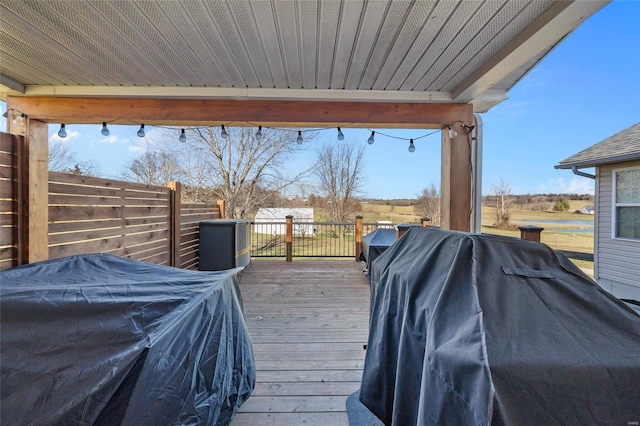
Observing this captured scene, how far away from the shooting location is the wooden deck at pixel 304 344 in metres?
Answer: 1.89

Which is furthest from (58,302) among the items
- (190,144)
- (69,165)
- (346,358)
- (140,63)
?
(69,165)

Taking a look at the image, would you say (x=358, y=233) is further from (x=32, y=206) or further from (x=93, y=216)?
(x=32, y=206)

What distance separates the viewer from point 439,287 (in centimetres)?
111

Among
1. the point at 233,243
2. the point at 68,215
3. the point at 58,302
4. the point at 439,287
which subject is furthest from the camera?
the point at 233,243

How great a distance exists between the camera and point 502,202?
12383 millimetres

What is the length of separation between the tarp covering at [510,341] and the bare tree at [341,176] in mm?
11596

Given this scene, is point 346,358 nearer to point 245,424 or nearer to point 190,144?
point 245,424

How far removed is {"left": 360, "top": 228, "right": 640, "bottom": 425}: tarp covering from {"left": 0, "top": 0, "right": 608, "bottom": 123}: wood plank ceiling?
1.61m

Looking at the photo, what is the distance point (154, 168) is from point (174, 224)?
357 inches

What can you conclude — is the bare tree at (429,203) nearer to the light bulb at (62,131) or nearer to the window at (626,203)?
the window at (626,203)

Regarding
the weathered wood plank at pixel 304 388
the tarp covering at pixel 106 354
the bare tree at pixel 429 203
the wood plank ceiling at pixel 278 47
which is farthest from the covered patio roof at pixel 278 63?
the bare tree at pixel 429 203

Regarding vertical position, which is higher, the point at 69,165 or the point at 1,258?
the point at 69,165

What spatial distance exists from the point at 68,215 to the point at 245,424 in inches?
106

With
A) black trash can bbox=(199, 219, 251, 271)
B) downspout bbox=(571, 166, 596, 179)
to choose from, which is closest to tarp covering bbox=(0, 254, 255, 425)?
black trash can bbox=(199, 219, 251, 271)
